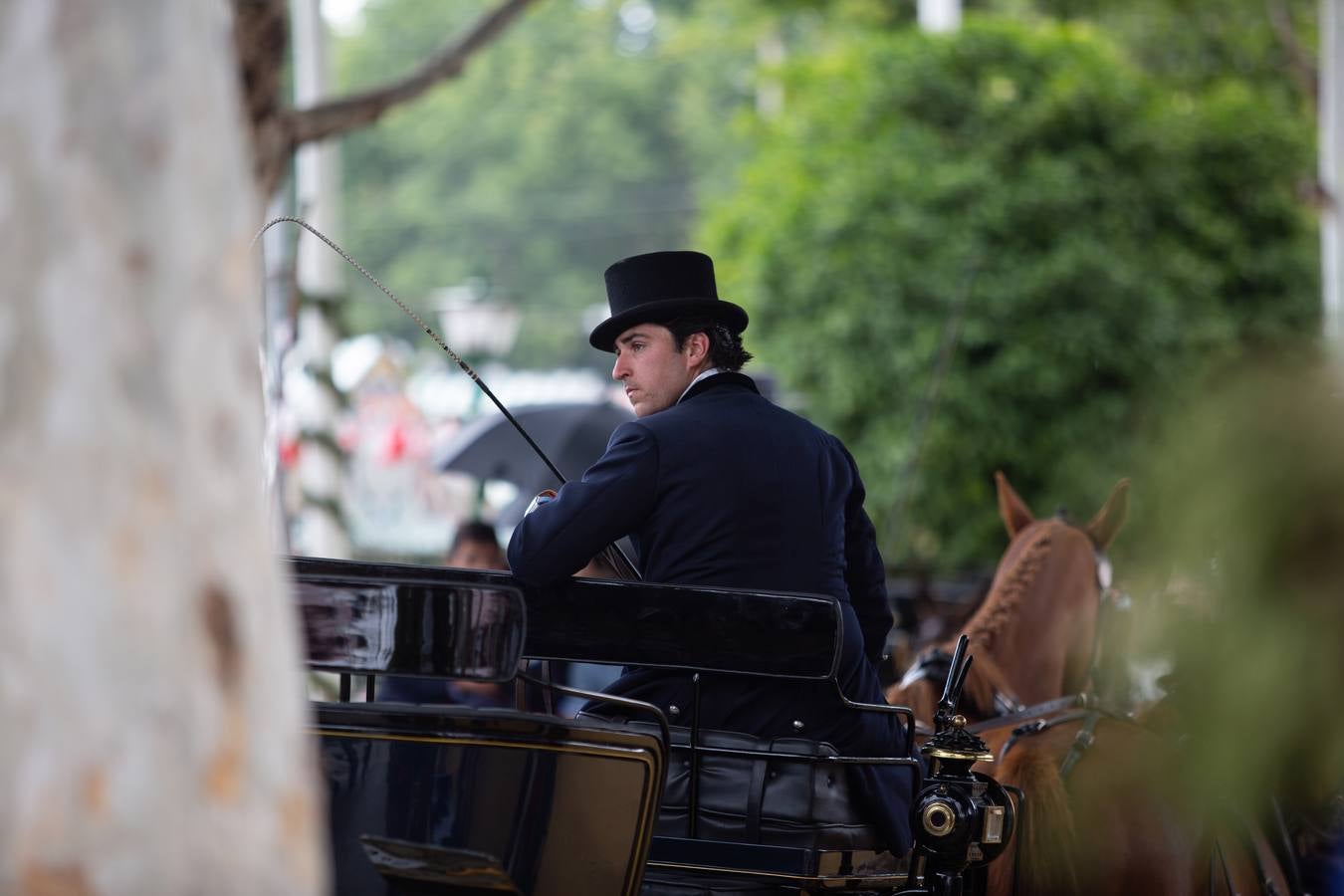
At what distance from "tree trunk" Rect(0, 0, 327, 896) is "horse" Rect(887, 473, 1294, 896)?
133 cm

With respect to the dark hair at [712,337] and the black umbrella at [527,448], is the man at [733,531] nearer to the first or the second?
the dark hair at [712,337]

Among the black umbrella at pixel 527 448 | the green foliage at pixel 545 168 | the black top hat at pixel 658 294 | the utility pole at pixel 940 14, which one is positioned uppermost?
the green foliage at pixel 545 168

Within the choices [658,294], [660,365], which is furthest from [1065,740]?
[658,294]

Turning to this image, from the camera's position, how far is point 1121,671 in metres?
4.82

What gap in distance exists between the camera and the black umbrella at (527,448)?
881 centimetres

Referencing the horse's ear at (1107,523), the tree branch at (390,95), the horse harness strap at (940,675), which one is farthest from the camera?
the tree branch at (390,95)

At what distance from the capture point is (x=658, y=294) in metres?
3.80

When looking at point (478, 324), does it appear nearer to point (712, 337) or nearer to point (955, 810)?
point (712, 337)

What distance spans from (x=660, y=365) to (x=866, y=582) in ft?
2.38

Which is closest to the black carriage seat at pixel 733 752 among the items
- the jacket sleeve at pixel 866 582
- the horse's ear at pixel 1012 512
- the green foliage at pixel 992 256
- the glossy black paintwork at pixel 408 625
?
the glossy black paintwork at pixel 408 625

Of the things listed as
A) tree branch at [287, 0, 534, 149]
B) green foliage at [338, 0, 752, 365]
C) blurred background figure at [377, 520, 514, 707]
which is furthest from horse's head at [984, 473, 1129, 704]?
green foliage at [338, 0, 752, 365]

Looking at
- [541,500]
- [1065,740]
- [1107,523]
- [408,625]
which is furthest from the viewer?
[1107,523]

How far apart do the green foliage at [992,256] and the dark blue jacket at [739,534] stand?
8.62 metres

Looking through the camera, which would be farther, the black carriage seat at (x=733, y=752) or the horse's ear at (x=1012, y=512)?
the horse's ear at (x=1012, y=512)
